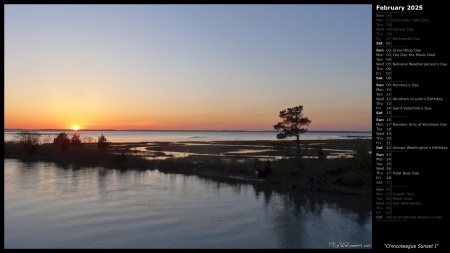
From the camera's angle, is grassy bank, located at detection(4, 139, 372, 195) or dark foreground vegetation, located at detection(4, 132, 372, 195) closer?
grassy bank, located at detection(4, 139, 372, 195)

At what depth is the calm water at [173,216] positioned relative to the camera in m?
17.0

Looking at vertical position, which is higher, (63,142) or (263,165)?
(63,142)

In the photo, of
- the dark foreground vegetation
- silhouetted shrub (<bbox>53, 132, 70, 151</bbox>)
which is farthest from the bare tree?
silhouetted shrub (<bbox>53, 132, 70, 151</bbox>)

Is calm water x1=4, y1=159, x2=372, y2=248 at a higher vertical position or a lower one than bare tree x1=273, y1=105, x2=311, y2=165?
lower

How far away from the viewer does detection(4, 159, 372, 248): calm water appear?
17.0 m

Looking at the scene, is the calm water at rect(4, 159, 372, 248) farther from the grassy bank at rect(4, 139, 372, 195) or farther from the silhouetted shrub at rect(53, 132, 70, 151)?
the silhouetted shrub at rect(53, 132, 70, 151)

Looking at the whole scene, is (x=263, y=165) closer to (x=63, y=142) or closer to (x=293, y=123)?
(x=293, y=123)

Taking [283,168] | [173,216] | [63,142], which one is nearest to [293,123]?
[283,168]

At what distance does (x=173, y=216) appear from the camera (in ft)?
70.0

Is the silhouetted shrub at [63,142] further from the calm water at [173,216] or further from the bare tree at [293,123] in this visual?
the bare tree at [293,123]
